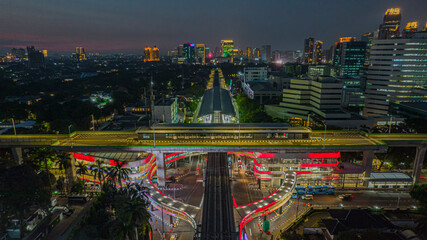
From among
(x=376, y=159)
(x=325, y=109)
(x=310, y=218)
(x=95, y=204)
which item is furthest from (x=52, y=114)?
(x=376, y=159)

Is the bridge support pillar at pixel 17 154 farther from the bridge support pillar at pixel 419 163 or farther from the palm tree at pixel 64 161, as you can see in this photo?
the bridge support pillar at pixel 419 163

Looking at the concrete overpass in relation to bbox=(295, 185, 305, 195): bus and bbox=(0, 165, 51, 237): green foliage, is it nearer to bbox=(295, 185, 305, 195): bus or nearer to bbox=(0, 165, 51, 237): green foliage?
bbox=(295, 185, 305, 195): bus

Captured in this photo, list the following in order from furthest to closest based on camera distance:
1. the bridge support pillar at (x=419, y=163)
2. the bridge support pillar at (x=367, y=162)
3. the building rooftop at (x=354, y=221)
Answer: the bridge support pillar at (x=419, y=163) → the bridge support pillar at (x=367, y=162) → the building rooftop at (x=354, y=221)

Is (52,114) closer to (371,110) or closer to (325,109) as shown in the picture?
(325,109)

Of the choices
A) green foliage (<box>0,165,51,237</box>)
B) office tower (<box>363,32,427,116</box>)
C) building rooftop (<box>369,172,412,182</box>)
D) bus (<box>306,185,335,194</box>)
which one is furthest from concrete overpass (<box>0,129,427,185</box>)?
office tower (<box>363,32,427,116</box>)

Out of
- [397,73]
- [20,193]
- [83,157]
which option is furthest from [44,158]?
[397,73]

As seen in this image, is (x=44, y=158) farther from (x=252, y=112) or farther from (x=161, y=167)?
(x=252, y=112)

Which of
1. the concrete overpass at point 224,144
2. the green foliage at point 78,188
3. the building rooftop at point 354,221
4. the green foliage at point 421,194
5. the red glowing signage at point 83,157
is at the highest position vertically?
the concrete overpass at point 224,144

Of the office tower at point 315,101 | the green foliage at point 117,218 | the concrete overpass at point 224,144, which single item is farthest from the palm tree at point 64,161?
the office tower at point 315,101

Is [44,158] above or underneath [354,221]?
above
